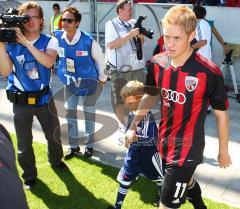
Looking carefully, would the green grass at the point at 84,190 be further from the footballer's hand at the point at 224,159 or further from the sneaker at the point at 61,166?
the footballer's hand at the point at 224,159

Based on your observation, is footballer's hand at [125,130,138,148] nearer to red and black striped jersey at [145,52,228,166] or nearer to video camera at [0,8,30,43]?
red and black striped jersey at [145,52,228,166]

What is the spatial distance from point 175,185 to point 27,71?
6.53 ft

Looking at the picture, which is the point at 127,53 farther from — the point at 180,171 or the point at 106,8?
the point at 106,8

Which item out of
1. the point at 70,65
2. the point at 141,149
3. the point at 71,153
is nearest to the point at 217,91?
the point at 141,149

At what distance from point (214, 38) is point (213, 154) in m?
3.90

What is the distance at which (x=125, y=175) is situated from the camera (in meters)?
3.71

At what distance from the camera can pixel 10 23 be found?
3717mm

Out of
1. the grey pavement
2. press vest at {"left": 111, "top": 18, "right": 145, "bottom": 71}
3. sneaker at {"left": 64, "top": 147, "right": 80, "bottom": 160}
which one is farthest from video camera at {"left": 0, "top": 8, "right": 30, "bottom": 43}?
sneaker at {"left": 64, "top": 147, "right": 80, "bottom": 160}

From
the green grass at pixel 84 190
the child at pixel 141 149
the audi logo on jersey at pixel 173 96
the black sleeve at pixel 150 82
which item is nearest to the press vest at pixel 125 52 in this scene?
the green grass at pixel 84 190

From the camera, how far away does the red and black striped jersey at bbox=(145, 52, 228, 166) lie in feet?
9.69

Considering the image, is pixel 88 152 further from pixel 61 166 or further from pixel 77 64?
pixel 77 64

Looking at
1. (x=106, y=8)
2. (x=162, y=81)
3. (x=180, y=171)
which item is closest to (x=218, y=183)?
(x=180, y=171)

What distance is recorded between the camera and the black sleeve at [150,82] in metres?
3.22

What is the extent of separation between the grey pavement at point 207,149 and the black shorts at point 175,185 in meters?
1.19
